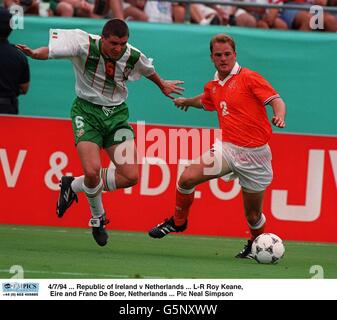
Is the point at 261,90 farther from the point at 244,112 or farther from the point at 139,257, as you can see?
the point at 139,257

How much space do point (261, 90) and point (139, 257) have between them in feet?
7.19

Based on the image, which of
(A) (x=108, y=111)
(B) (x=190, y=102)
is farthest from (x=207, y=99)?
(A) (x=108, y=111)

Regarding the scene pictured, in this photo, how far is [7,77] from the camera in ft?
53.5

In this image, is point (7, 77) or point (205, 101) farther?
point (7, 77)

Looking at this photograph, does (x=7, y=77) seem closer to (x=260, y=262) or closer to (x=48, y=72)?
(x=48, y=72)

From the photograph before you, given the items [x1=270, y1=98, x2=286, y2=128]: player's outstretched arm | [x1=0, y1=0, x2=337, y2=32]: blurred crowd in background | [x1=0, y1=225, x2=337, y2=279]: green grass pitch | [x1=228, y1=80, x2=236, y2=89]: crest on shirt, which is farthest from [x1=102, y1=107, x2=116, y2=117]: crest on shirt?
[x1=0, y1=0, x2=337, y2=32]: blurred crowd in background

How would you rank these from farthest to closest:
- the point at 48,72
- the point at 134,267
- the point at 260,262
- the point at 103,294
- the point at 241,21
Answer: the point at 241,21, the point at 48,72, the point at 260,262, the point at 134,267, the point at 103,294

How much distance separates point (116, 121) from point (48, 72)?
4617 mm

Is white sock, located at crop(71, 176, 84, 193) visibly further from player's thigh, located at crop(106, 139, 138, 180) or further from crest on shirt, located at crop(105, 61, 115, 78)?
crest on shirt, located at crop(105, 61, 115, 78)

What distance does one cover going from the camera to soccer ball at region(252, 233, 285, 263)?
12359 millimetres

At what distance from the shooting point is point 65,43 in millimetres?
12477

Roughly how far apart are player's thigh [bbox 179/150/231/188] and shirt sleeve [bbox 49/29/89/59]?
176cm

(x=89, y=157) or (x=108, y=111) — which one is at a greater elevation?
(x=108, y=111)

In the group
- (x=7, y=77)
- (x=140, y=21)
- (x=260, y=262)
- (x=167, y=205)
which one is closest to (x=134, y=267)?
(x=260, y=262)
